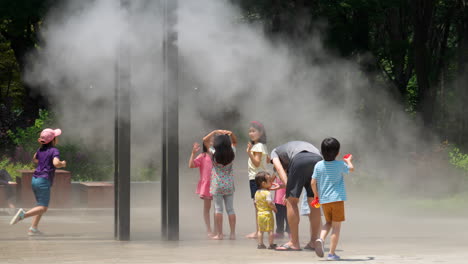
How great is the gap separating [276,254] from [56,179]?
8.43 m

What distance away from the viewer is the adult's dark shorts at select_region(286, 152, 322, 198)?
974 centimetres

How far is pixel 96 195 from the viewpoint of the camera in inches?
679

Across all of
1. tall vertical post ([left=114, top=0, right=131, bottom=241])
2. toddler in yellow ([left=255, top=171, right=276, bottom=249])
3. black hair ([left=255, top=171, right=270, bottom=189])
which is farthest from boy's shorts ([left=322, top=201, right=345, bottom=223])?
tall vertical post ([left=114, top=0, right=131, bottom=241])

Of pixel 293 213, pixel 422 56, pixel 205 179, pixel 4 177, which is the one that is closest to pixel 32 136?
pixel 4 177

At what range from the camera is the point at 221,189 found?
11.2 m

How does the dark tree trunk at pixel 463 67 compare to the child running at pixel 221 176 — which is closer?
the child running at pixel 221 176

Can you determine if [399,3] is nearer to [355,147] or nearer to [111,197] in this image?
[355,147]

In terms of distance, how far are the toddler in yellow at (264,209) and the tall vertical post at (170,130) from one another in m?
1.22

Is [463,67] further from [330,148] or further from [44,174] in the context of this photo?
[330,148]

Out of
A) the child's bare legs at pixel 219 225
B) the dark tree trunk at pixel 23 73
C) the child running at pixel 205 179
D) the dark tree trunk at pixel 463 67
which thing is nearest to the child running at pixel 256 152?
the child's bare legs at pixel 219 225

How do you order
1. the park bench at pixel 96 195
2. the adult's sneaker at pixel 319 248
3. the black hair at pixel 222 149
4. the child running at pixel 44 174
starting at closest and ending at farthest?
the adult's sneaker at pixel 319 248
the black hair at pixel 222 149
the child running at pixel 44 174
the park bench at pixel 96 195

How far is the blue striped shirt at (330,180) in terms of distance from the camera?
30.2ft

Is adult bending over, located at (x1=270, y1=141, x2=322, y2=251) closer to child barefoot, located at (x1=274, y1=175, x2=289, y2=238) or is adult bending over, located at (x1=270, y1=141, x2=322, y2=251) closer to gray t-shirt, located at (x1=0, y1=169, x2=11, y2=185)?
child barefoot, located at (x1=274, y1=175, x2=289, y2=238)

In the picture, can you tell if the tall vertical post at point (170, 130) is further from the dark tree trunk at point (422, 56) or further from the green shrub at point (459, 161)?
the dark tree trunk at point (422, 56)
